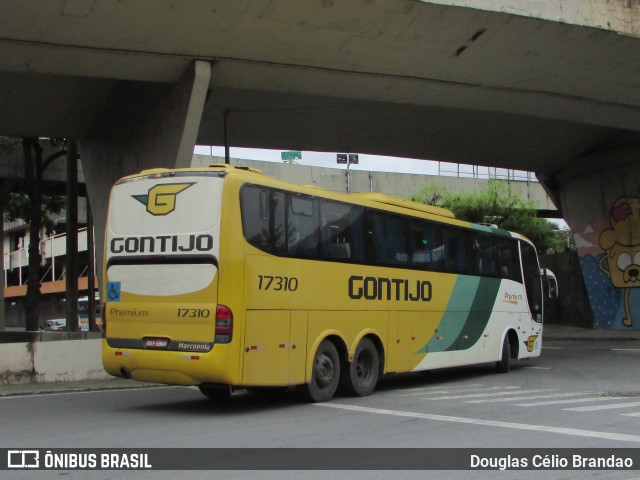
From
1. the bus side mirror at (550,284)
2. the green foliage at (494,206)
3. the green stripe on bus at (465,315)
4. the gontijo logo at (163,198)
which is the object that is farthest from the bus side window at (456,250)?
the green foliage at (494,206)

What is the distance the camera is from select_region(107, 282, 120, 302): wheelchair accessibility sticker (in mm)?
10883

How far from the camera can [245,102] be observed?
2144cm

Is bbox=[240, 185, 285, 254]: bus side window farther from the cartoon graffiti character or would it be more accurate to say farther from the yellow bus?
the cartoon graffiti character

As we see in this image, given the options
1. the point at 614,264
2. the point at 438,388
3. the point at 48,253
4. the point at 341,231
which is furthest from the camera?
the point at 48,253

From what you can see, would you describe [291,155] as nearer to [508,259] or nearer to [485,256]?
[508,259]

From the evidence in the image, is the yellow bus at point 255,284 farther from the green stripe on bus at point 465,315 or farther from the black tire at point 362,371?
the green stripe on bus at point 465,315

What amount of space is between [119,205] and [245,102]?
10.9 m

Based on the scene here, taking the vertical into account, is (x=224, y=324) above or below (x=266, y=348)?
above

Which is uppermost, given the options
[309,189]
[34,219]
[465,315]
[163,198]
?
[34,219]

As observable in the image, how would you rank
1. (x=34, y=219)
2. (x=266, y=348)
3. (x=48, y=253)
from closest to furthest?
(x=266, y=348), (x=34, y=219), (x=48, y=253)

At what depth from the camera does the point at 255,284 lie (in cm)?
1039

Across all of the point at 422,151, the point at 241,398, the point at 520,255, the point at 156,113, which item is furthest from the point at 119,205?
the point at 422,151

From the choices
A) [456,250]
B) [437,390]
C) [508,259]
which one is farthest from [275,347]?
[508,259]

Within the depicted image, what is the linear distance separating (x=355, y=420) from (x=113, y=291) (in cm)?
405
